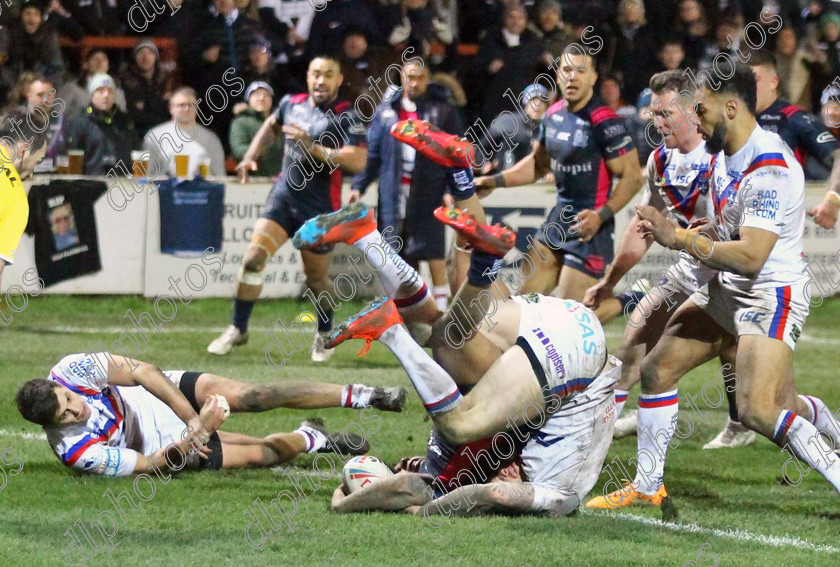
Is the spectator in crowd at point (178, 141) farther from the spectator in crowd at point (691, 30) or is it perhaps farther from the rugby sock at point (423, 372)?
the rugby sock at point (423, 372)

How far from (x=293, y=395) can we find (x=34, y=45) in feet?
27.7

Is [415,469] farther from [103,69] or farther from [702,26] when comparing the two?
[702,26]

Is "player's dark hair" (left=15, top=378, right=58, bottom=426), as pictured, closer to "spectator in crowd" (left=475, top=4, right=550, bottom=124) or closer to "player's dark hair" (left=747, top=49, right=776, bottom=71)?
"player's dark hair" (left=747, top=49, right=776, bottom=71)

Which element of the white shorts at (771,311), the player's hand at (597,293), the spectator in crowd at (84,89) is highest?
the spectator in crowd at (84,89)

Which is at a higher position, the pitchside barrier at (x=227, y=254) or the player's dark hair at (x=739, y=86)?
the player's dark hair at (x=739, y=86)

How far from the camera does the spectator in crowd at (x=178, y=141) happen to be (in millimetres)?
12844

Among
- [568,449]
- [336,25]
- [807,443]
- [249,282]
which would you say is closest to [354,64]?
[336,25]

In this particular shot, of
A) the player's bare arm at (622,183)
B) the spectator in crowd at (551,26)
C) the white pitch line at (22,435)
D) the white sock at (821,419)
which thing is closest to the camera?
the white sock at (821,419)

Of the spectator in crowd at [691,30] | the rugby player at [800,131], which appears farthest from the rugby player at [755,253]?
the spectator in crowd at [691,30]

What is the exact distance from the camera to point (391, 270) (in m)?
6.27

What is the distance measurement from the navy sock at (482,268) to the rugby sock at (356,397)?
49.2 inches

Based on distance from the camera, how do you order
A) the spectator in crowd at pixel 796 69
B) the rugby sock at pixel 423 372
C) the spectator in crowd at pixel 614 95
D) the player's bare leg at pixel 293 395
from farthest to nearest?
the spectator in crowd at pixel 796 69
the spectator in crowd at pixel 614 95
the player's bare leg at pixel 293 395
the rugby sock at pixel 423 372

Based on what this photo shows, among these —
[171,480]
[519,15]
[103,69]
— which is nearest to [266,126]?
[103,69]

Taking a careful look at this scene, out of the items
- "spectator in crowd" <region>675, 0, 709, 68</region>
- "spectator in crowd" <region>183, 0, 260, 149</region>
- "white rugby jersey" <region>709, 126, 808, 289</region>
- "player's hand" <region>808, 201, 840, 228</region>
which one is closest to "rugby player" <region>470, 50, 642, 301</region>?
"player's hand" <region>808, 201, 840, 228</region>
